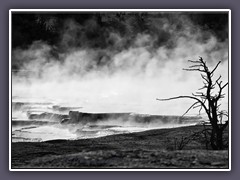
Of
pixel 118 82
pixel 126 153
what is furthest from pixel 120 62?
pixel 126 153

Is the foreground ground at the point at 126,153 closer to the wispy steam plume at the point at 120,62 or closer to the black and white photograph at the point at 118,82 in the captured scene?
the black and white photograph at the point at 118,82

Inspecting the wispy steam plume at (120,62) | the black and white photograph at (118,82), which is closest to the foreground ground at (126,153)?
the black and white photograph at (118,82)

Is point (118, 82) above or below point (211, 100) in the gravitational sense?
above

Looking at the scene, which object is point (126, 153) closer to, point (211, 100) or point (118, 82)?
point (118, 82)

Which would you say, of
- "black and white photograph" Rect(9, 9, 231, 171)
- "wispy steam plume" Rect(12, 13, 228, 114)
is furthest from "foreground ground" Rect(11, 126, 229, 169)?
"wispy steam plume" Rect(12, 13, 228, 114)

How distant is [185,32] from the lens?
6.22 ft

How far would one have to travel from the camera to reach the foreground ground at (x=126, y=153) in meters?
1.82

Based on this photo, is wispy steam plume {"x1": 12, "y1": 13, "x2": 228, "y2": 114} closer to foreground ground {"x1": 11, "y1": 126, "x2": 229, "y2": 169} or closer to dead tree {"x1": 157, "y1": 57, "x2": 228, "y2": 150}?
dead tree {"x1": 157, "y1": 57, "x2": 228, "y2": 150}

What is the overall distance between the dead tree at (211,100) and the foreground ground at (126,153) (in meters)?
0.08

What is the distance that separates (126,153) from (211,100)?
23.6 inches

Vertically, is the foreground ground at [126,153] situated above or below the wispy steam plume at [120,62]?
below

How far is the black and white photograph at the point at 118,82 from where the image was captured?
186cm

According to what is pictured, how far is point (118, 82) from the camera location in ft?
6.16
